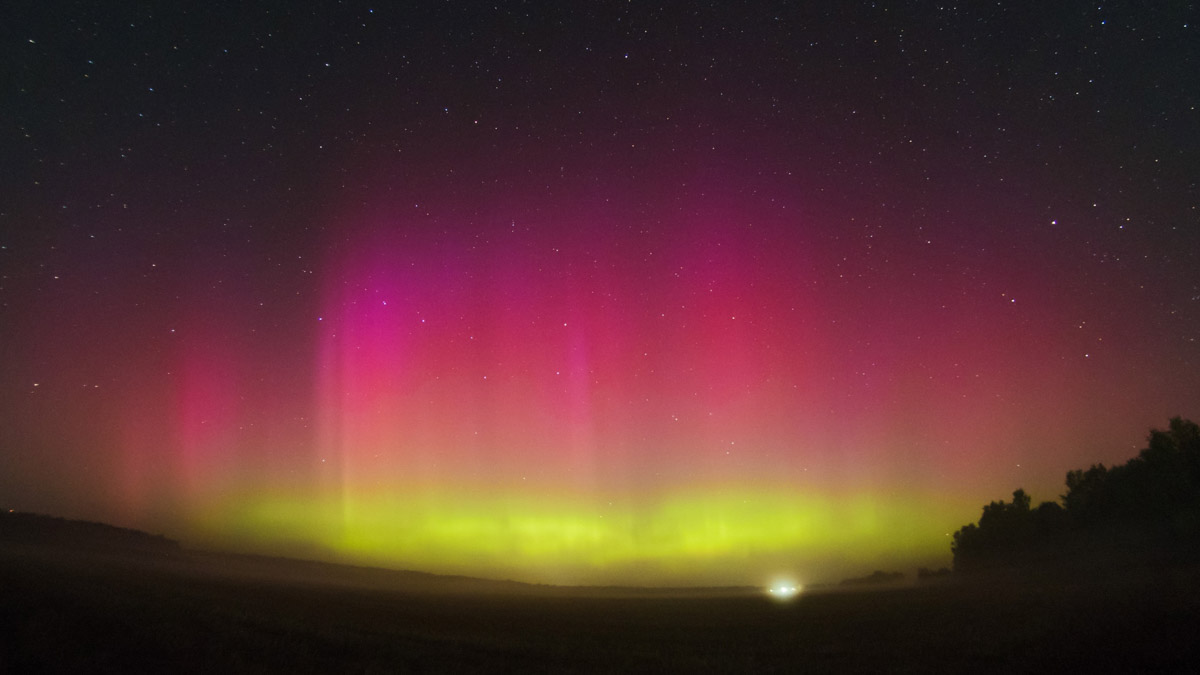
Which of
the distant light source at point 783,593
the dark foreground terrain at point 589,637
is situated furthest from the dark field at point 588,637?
the distant light source at point 783,593

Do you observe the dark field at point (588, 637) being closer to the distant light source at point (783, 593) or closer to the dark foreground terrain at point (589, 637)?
the dark foreground terrain at point (589, 637)

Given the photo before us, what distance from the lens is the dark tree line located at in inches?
1543

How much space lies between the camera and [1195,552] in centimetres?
3275

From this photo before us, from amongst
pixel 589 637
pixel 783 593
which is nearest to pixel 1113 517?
pixel 783 593

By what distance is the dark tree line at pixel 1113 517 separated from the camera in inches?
1543

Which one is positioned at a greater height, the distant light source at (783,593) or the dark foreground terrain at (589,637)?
the dark foreground terrain at (589,637)

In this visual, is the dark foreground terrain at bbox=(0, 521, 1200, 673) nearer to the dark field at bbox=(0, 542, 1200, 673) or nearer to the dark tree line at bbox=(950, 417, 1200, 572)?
the dark field at bbox=(0, 542, 1200, 673)

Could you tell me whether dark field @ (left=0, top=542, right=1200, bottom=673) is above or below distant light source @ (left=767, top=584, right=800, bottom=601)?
above

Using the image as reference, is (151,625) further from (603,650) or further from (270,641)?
(603,650)

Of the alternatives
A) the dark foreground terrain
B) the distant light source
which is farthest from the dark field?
the distant light source

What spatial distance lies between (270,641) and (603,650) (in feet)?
26.7

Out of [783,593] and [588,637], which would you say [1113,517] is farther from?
[588,637]

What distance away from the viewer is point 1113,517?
49.1 metres

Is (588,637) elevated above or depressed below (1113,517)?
above
